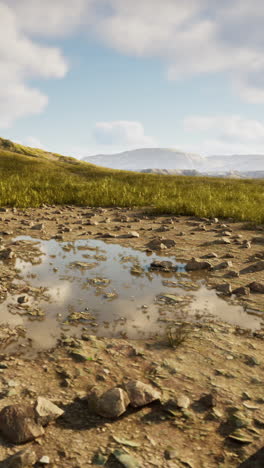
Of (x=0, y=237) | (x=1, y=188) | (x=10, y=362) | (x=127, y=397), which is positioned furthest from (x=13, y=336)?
(x=1, y=188)

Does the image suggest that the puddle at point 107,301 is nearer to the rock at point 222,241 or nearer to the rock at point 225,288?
the rock at point 225,288

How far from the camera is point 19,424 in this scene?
188 centimetres

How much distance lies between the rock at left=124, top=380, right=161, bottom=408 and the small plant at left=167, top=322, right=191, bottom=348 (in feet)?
2.38

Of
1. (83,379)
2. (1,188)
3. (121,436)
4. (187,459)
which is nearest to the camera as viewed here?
(187,459)

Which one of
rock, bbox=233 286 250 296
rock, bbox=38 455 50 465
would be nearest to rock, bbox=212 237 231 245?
rock, bbox=233 286 250 296

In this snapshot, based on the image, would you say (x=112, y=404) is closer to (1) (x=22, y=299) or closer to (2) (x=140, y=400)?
(2) (x=140, y=400)

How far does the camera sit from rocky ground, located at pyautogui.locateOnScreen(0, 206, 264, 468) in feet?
5.85

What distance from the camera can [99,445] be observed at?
5.98 ft

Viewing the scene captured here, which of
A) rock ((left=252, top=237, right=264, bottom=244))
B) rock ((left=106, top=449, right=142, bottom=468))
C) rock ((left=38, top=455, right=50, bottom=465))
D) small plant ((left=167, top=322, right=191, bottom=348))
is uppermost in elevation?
rock ((left=252, top=237, right=264, bottom=244))

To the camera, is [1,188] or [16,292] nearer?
[16,292]

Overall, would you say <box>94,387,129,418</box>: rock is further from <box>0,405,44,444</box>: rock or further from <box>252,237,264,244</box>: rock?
<box>252,237,264,244</box>: rock

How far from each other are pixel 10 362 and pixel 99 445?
3.61ft

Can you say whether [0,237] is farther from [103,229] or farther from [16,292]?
[16,292]

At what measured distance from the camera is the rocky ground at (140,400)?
1.78 meters
